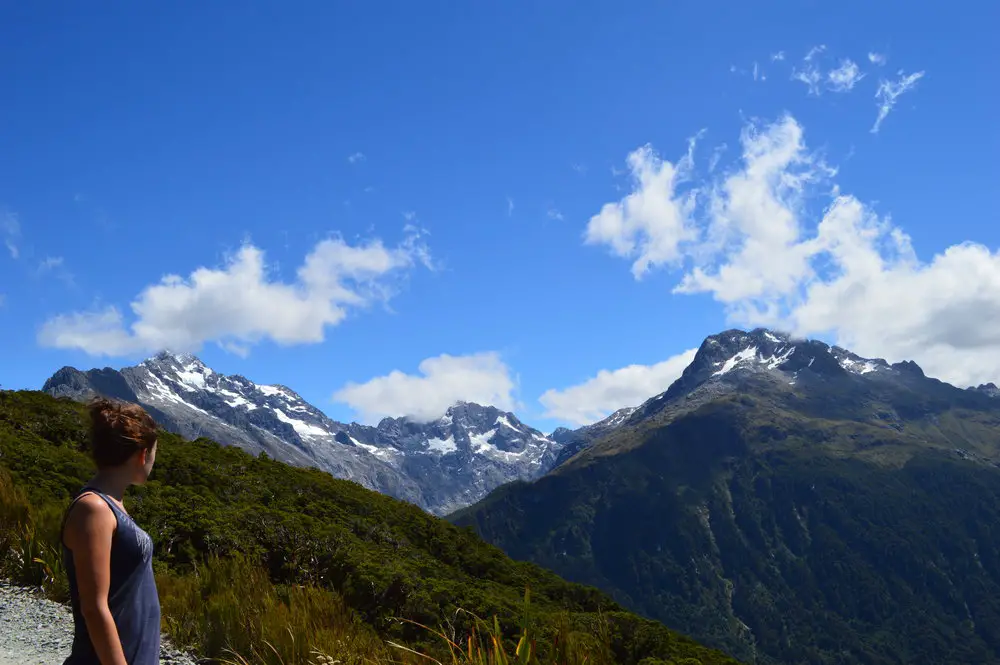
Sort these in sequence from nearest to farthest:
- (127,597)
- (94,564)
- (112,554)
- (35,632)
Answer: (94,564) < (112,554) < (127,597) < (35,632)

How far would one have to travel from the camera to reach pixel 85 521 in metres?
4.40

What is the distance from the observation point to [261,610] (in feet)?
28.0

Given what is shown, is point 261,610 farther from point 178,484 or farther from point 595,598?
point 595,598

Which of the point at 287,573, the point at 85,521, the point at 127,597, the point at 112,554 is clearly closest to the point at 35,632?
the point at 287,573

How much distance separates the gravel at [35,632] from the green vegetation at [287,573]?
27 centimetres

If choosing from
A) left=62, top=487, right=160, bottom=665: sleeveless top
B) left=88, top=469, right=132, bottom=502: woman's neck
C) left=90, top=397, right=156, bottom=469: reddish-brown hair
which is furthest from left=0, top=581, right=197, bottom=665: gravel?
left=90, top=397, right=156, bottom=469: reddish-brown hair

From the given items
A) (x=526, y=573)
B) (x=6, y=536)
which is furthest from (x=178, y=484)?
(x=526, y=573)

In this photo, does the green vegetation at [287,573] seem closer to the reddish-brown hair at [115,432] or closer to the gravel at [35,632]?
the gravel at [35,632]

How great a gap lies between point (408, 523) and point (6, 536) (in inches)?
802

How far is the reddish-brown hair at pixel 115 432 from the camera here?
185 inches

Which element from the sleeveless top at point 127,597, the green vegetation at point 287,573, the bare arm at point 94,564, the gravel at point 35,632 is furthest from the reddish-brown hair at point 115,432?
the gravel at point 35,632

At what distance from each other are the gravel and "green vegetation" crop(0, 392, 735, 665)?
0.89 feet

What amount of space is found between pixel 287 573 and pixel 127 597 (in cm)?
1022

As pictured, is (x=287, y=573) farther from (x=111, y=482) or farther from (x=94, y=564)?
(x=94, y=564)
